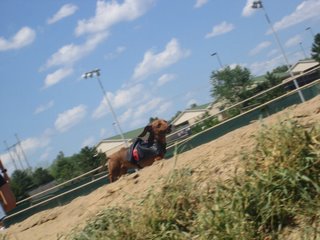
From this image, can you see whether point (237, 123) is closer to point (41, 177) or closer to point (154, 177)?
point (154, 177)

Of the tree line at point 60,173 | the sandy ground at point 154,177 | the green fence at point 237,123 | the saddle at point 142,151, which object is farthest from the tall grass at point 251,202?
the tree line at point 60,173

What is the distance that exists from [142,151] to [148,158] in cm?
24

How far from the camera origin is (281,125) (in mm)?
4590

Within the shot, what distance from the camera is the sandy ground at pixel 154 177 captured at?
512cm

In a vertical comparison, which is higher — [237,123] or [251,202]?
[237,123]

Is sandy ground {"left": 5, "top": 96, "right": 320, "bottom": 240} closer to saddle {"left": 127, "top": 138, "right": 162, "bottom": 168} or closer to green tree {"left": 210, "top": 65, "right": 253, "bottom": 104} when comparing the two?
saddle {"left": 127, "top": 138, "right": 162, "bottom": 168}

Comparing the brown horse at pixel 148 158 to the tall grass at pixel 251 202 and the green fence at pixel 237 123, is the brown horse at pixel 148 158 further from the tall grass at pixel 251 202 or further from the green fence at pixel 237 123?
the tall grass at pixel 251 202

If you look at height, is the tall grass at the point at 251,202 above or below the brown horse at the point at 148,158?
below

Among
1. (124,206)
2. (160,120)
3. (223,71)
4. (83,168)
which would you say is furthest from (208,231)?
(223,71)

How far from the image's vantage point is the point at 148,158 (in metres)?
12.0

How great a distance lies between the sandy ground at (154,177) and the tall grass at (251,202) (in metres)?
0.33

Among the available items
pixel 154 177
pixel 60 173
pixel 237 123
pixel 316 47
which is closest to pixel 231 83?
pixel 316 47

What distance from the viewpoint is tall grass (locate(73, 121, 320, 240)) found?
400cm

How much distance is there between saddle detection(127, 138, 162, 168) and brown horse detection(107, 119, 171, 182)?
63mm
